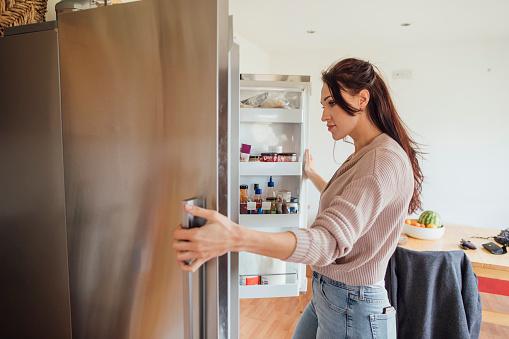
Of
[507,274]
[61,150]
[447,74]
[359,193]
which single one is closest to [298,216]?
[507,274]

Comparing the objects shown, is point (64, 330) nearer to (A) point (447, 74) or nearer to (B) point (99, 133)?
(B) point (99, 133)

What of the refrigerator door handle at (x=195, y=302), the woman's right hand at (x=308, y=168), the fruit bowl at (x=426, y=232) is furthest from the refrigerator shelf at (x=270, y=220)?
the refrigerator door handle at (x=195, y=302)

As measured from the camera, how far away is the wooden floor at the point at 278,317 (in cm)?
220

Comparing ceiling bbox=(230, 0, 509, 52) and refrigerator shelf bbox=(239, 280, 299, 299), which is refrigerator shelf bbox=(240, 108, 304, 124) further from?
refrigerator shelf bbox=(239, 280, 299, 299)

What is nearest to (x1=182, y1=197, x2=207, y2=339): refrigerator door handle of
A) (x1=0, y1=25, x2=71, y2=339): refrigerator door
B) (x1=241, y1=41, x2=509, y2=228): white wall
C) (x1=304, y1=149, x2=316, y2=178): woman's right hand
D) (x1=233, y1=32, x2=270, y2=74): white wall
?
(x1=0, y1=25, x2=71, y2=339): refrigerator door

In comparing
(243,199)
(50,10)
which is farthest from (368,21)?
(50,10)

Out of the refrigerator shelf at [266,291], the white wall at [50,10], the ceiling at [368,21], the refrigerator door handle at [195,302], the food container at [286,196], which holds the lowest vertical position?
the refrigerator shelf at [266,291]

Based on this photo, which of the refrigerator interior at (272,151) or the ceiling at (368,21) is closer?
the refrigerator interior at (272,151)

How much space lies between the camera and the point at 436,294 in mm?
1392

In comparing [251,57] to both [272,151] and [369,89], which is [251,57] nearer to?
[272,151]

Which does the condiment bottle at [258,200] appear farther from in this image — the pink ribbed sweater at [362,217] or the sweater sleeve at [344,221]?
the sweater sleeve at [344,221]

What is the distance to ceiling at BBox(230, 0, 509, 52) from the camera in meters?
2.08

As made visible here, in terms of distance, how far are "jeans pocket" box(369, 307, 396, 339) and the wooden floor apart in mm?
1450

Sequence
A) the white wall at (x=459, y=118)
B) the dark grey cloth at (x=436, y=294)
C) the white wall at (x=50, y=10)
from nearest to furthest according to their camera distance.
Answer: the white wall at (x=50, y=10)
the dark grey cloth at (x=436, y=294)
the white wall at (x=459, y=118)
